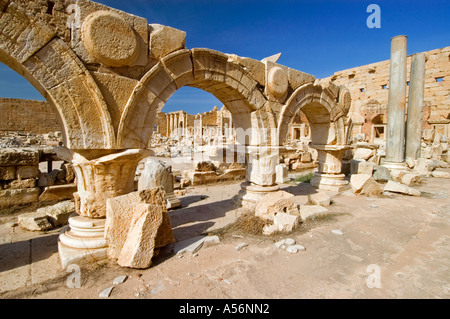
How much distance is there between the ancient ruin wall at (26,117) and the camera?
56.5 ft

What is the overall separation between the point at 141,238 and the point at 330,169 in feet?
19.8

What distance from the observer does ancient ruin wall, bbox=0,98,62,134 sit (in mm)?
17234

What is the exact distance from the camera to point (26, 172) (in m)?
5.00

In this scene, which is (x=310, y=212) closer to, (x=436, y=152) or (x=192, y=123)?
(x=436, y=152)

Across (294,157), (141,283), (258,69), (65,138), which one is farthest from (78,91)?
(294,157)

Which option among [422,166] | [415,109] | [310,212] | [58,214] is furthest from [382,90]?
Answer: [58,214]

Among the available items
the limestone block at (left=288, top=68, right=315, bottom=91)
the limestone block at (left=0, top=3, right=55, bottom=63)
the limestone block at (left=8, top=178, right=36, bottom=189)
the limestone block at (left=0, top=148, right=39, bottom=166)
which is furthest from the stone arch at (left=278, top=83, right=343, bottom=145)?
the limestone block at (left=8, top=178, right=36, bottom=189)

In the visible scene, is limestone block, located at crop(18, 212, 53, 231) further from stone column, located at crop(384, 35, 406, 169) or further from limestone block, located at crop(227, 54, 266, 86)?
stone column, located at crop(384, 35, 406, 169)

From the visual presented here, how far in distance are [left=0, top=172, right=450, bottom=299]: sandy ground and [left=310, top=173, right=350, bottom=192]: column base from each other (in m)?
2.31

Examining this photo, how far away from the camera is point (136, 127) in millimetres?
3287

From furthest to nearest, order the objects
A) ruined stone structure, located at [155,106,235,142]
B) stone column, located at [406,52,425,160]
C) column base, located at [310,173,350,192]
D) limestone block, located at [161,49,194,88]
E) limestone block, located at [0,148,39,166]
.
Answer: ruined stone structure, located at [155,106,235,142]
stone column, located at [406,52,425,160]
column base, located at [310,173,350,192]
limestone block, located at [0,148,39,166]
limestone block, located at [161,49,194,88]
